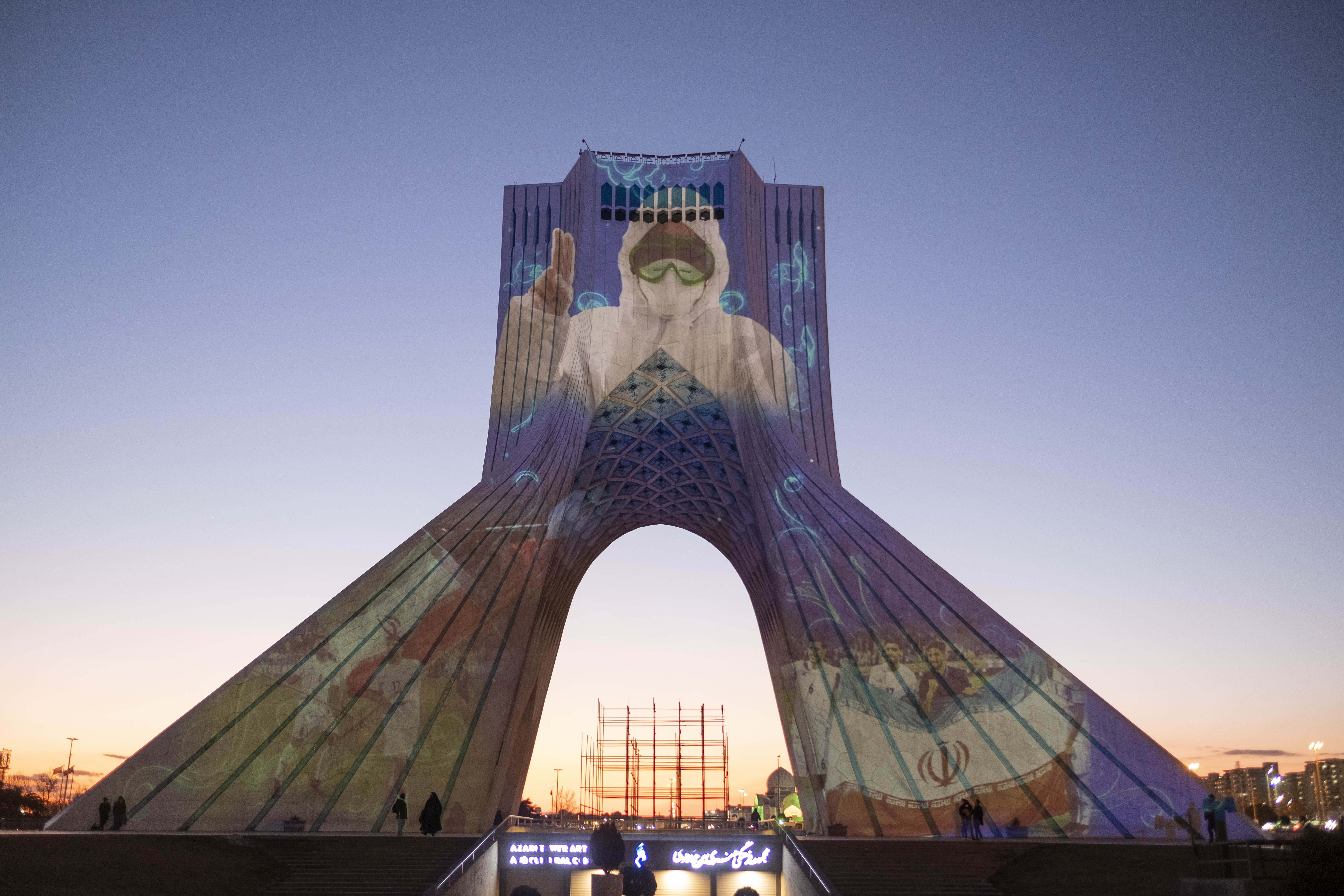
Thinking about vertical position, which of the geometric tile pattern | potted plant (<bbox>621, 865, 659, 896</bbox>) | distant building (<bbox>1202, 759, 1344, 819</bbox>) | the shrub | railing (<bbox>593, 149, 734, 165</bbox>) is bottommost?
distant building (<bbox>1202, 759, 1344, 819</bbox>)

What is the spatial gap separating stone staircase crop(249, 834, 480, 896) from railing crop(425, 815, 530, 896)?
11 cm

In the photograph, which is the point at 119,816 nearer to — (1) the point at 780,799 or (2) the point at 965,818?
(2) the point at 965,818

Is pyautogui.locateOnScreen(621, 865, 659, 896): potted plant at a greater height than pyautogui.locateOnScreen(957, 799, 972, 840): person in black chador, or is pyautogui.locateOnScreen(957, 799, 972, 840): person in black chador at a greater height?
pyautogui.locateOnScreen(621, 865, 659, 896): potted plant

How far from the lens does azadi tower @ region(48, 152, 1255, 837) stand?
15.2 m

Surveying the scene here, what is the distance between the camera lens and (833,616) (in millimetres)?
17594

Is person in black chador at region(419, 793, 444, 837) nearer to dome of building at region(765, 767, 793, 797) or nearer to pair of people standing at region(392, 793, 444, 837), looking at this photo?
pair of people standing at region(392, 793, 444, 837)

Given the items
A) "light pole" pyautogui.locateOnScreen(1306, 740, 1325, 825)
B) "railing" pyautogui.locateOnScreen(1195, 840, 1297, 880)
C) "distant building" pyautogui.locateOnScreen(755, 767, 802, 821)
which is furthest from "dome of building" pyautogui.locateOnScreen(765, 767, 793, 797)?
"railing" pyautogui.locateOnScreen(1195, 840, 1297, 880)

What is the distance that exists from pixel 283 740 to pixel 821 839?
8085 millimetres

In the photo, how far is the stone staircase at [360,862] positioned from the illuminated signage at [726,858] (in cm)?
295

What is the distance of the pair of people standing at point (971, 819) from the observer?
14.2 m

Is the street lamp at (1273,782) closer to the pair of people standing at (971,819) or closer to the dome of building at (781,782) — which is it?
the pair of people standing at (971,819)

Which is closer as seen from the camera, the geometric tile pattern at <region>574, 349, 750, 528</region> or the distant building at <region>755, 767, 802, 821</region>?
the geometric tile pattern at <region>574, 349, 750, 528</region>

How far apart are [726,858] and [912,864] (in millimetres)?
3064

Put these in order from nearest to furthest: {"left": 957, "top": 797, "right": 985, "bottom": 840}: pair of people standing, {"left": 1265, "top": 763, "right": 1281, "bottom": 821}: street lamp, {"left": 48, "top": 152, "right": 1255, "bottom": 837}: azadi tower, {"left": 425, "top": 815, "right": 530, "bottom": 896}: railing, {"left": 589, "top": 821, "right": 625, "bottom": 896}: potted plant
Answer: {"left": 589, "top": 821, "right": 625, "bottom": 896}: potted plant, {"left": 425, "top": 815, "right": 530, "bottom": 896}: railing, {"left": 957, "top": 797, "right": 985, "bottom": 840}: pair of people standing, {"left": 48, "top": 152, "right": 1255, "bottom": 837}: azadi tower, {"left": 1265, "top": 763, "right": 1281, "bottom": 821}: street lamp
